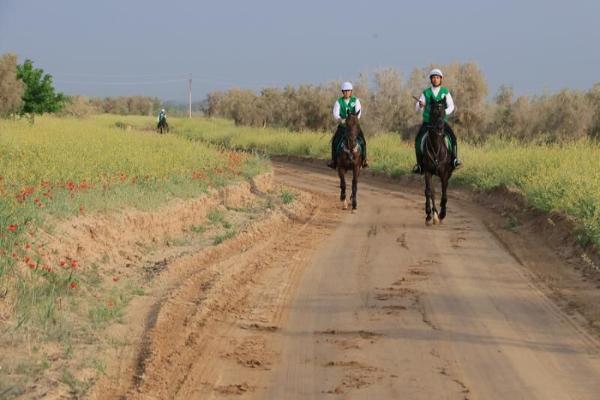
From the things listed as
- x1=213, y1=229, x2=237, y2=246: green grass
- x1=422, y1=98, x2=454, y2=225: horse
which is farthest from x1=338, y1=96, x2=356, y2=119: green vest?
x1=213, y1=229, x2=237, y2=246: green grass

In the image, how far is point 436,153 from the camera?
16.0 meters

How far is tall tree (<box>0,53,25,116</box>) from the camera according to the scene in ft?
139

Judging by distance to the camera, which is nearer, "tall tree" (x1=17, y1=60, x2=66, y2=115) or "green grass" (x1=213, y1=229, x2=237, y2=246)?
"green grass" (x1=213, y1=229, x2=237, y2=246)

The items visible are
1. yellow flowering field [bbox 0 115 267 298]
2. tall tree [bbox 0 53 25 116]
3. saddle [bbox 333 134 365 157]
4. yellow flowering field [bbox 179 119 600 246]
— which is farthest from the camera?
tall tree [bbox 0 53 25 116]

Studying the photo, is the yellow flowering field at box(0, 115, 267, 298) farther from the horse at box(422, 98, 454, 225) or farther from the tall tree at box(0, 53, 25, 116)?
the tall tree at box(0, 53, 25, 116)

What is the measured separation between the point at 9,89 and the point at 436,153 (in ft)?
108

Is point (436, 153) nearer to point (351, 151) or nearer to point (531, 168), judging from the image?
point (351, 151)

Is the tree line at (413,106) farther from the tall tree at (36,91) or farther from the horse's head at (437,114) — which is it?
the horse's head at (437,114)

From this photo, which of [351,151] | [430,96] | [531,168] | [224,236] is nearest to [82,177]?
[224,236]

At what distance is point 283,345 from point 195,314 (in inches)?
51.5

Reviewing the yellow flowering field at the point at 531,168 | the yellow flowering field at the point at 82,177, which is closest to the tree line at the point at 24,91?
the yellow flowering field at the point at 531,168

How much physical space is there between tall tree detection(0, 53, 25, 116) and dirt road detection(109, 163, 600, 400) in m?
33.6

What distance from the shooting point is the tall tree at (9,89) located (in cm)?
4241

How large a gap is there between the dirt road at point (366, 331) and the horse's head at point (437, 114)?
3.32 metres
